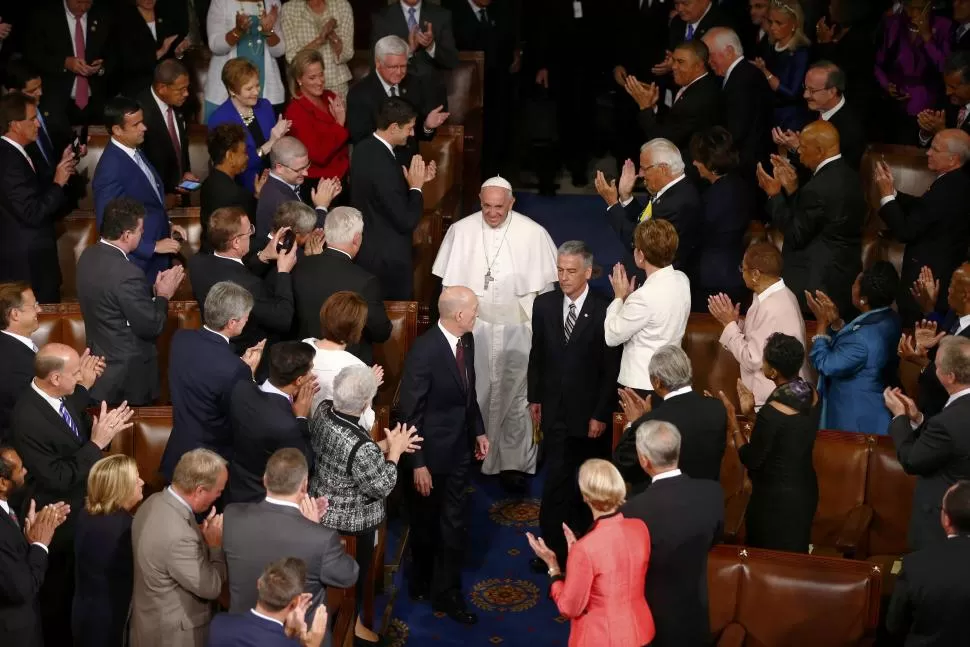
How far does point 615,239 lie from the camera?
9570 mm

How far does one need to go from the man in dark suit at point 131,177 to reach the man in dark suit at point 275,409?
5.98 ft

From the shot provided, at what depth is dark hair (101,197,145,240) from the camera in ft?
19.3

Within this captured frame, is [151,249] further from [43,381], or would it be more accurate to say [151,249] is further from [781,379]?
[781,379]

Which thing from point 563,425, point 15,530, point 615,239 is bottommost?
point 615,239

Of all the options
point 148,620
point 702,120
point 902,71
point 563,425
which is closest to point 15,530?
point 148,620

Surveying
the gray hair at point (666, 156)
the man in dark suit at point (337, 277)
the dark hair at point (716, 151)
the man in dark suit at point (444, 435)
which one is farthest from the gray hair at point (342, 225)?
the dark hair at point (716, 151)

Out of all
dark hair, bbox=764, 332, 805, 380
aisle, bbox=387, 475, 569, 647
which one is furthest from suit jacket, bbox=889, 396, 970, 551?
aisle, bbox=387, 475, 569, 647

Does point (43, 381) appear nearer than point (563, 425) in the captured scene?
Yes

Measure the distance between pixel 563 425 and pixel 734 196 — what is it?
5.39ft

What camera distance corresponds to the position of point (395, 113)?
6.74 m

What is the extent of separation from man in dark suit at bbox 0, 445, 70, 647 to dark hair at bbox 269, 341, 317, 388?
94 centimetres

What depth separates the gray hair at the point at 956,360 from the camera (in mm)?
4887

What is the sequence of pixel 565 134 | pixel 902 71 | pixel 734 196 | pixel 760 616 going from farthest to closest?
pixel 565 134 → pixel 902 71 → pixel 734 196 → pixel 760 616

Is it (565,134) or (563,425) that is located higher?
(563,425)
